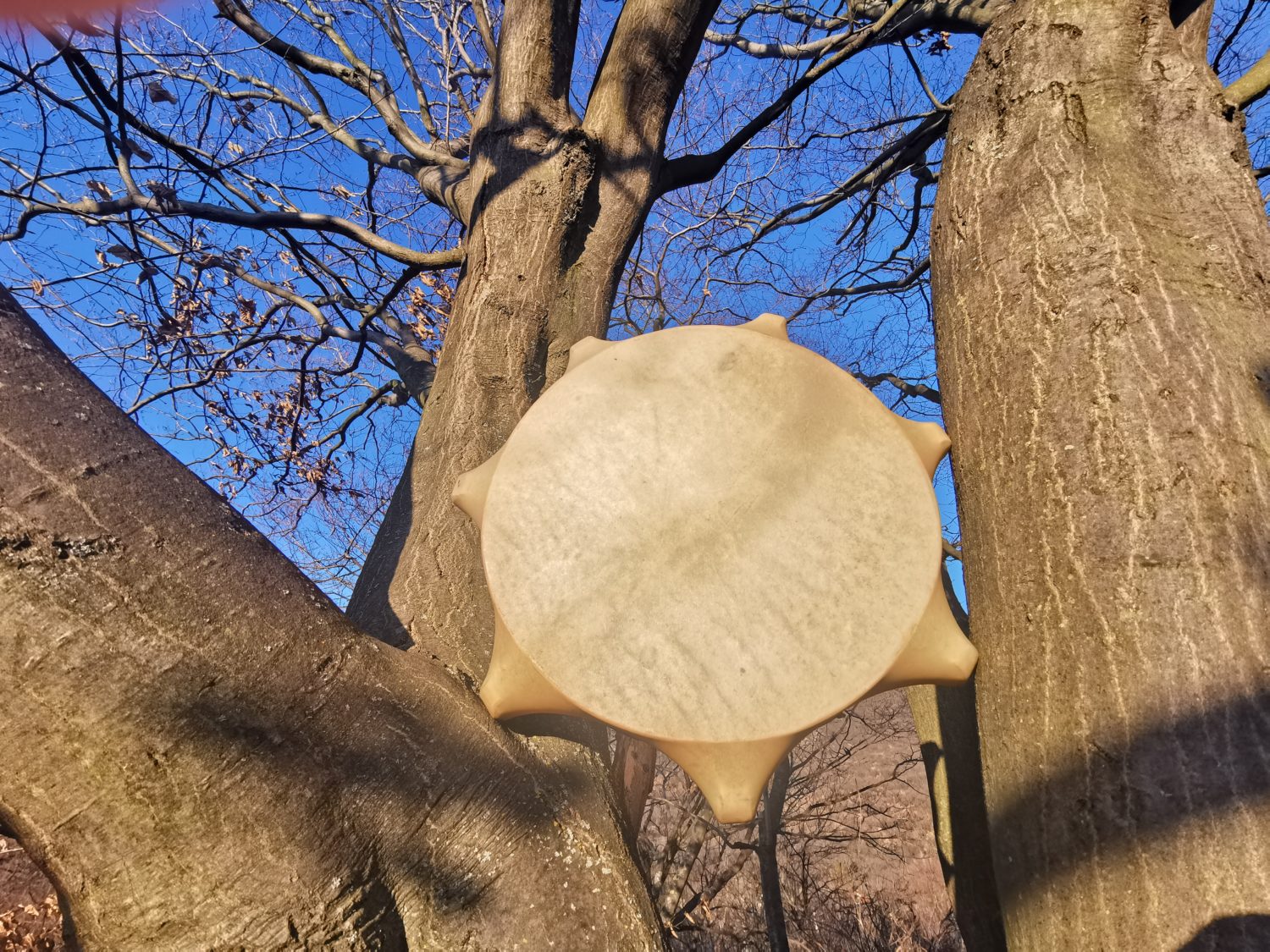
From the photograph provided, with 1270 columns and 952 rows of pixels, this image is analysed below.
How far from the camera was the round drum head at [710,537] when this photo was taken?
97 centimetres

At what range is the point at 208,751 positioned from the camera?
81 cm

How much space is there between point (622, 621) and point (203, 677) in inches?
22.2

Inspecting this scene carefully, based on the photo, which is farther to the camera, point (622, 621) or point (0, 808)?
point (622, 621)

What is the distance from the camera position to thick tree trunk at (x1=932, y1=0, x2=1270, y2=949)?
2.56ft

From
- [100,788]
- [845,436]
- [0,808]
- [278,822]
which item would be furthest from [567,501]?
[0,808]

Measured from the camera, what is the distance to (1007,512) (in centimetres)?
107

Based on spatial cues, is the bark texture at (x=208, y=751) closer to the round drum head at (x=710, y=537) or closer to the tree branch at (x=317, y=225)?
the round drum head at (x=710, y=537)

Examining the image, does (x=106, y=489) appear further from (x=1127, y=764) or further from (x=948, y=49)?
(x=948, y=49)

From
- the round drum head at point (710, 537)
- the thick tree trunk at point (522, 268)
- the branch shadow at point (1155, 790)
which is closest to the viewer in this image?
the branch shadow at point (1155, 790)

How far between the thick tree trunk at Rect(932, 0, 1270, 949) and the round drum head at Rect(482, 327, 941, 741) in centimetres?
19

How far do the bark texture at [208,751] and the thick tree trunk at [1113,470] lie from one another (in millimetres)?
640

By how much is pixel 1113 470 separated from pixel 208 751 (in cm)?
129

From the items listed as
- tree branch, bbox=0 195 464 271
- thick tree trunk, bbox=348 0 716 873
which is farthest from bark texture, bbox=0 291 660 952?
tree branch, bbox=0 195 464 271

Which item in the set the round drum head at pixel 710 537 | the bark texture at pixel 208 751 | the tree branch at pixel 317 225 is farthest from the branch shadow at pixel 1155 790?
the tree branch at pixel 317 225
